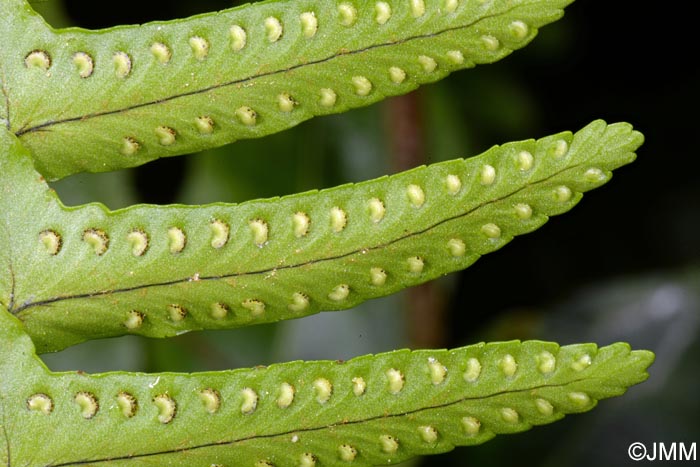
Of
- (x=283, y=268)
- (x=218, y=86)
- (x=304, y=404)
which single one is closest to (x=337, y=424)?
(x=304, y=404)

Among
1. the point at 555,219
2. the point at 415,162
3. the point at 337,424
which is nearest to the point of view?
the point at 337,424

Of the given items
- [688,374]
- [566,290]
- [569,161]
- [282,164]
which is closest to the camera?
[569,161]

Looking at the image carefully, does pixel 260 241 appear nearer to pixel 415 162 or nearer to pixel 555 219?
pixel 415 162

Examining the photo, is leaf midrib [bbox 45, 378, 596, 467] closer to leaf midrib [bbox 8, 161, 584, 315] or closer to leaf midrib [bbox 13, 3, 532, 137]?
leaf midrib [bbox 8, 161, 584, 315]

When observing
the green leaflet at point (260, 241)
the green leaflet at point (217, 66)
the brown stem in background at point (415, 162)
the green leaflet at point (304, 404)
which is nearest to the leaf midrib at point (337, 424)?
the green leaflet at point (304, 404)

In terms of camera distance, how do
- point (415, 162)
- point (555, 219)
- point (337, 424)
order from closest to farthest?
point (337, 424) < point (415, 162) < point (555, 219)

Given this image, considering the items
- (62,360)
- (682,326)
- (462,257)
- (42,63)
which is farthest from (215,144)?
(682,326)

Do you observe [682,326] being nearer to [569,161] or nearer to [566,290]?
[566,290]
